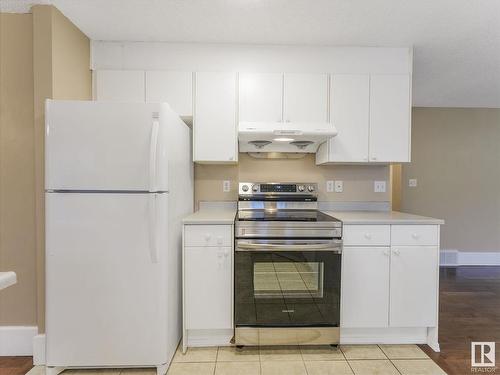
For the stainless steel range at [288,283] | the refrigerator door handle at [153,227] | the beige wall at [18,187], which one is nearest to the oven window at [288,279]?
the stainless steel range at [288,283]

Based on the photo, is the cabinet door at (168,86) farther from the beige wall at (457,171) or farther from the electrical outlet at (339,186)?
the beige wall at (457,171)

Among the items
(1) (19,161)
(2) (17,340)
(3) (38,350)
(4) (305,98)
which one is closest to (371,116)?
(4) (305,98)

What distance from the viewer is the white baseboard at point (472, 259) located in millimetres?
3979

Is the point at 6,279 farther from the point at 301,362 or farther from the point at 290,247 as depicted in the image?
the point at 301,362

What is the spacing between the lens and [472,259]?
3996mm

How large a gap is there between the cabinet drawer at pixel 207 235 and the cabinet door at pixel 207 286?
4 cm

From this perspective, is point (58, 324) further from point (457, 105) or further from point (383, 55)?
point (457, 105)

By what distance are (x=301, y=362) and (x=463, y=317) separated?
1729 mm

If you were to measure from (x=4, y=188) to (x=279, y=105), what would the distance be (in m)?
2.13

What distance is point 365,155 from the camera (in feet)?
7.75

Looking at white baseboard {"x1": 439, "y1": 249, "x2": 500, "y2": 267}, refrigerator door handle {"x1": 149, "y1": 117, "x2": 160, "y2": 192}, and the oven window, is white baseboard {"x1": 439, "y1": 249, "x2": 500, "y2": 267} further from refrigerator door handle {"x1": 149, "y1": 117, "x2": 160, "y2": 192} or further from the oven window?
refrigerator door handle {"x1": 149, "y1": 117, "x2": 160, "y2": 192}

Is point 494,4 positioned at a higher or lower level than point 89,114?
higher

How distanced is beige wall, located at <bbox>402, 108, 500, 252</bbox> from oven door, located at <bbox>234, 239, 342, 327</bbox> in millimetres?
2664

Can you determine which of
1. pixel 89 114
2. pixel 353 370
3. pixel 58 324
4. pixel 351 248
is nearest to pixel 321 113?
pixel 351 248
